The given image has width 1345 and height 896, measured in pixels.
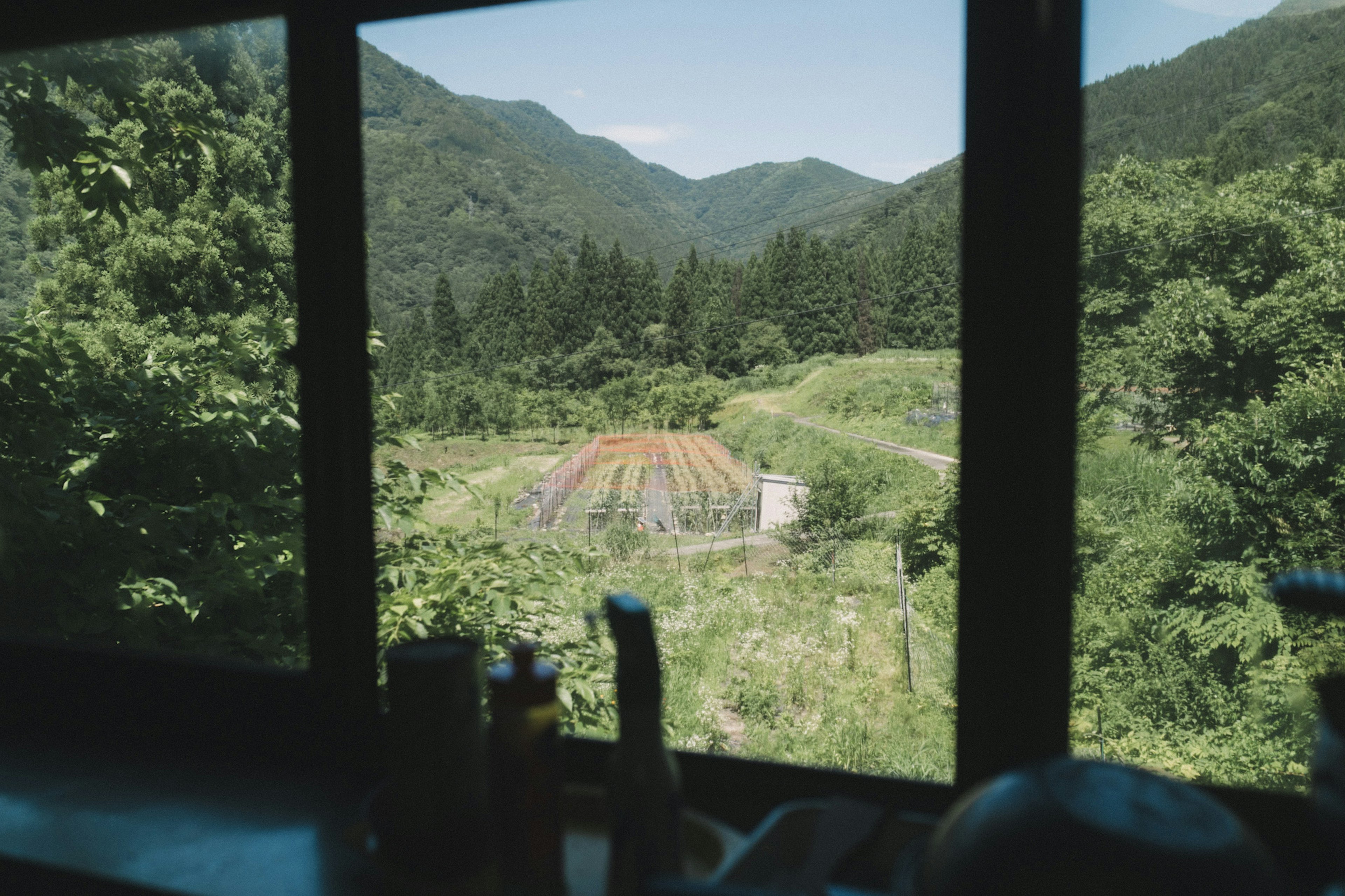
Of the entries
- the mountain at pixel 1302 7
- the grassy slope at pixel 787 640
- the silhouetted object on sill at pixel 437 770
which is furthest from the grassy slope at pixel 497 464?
the mountain at pixel 1302 7

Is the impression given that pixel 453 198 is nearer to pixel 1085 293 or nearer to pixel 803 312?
pixel 803 312

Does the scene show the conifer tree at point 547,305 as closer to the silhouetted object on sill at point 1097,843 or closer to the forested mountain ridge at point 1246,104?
the forested mountain ridge at point 1246,104

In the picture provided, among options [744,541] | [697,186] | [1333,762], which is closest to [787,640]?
[744,541]

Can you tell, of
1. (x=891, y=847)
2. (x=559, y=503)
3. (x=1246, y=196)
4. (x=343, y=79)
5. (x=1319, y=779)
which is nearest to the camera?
(x=1319, y=779)

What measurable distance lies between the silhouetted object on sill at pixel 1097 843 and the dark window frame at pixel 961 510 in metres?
0.19

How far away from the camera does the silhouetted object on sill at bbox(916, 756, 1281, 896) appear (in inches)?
11.8

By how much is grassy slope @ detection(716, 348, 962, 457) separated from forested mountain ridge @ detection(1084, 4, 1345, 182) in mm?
2470

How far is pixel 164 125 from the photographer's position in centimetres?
181

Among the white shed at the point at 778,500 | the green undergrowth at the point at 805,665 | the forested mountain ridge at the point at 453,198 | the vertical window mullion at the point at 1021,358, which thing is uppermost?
the forested mountain ridge at the point at 453,198

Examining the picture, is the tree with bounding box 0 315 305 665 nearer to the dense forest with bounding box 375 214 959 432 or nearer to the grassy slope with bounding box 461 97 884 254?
the dense forest with bounding box 375 214 959 432

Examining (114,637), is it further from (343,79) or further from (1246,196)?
(1246,196)

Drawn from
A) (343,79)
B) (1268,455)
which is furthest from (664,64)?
(343,79)

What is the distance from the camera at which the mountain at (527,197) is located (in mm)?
6812

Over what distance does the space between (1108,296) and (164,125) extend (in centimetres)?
807
